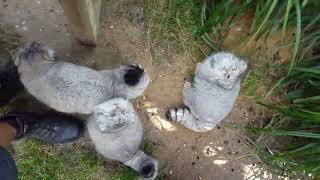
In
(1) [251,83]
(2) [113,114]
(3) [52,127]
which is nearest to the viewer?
(2) [113,114]

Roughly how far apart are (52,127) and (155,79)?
21.8 inches

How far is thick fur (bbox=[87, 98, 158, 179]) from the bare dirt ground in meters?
0.28

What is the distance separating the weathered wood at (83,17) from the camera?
76.5 inches

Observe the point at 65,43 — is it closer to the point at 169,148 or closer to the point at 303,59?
the point at 169,148

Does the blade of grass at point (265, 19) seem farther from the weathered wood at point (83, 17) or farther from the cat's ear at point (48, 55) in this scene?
the cat's ear at point (48, 55)

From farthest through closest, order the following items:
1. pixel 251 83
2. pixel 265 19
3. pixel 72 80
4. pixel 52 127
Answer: pixel 251 83 → pixel 52 127 → pixel 265 19 → pixel 72 80

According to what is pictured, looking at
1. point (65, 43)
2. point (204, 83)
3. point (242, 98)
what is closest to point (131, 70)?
point (204, 83)

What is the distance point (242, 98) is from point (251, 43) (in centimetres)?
30

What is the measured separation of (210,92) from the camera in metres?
2.22

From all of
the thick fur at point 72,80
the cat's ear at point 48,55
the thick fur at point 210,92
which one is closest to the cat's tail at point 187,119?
the thick fur at point 210,92

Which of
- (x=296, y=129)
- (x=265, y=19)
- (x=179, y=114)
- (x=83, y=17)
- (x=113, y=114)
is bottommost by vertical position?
(x=179, y=114)

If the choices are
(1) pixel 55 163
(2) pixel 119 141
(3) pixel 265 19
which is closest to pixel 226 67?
(3) pixel 265 19

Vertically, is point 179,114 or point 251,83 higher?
point 251,83

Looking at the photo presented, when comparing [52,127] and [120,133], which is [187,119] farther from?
[52,127]
